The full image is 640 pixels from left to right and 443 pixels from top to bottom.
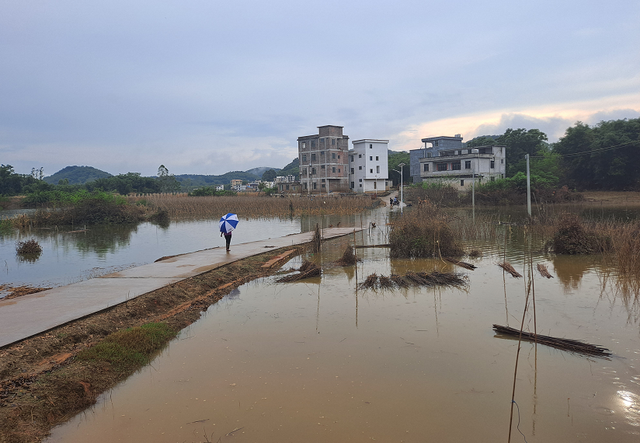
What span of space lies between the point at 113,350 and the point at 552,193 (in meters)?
47.6

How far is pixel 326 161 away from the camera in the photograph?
6838cm

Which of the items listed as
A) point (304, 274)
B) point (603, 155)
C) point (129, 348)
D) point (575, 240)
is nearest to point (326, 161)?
point (603, 155)

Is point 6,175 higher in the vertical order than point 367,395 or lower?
higher

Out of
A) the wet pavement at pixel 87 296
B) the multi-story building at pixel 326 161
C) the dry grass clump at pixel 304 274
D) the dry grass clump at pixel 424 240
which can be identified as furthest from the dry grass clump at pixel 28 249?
the multi-story building at pixel 326 161

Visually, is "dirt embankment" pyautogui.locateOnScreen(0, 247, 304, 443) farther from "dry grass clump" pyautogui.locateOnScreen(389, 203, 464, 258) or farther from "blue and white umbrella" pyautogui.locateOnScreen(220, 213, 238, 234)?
"dry grass clump" pyautogui.locateOnScreen(389, 203, 464, 258)

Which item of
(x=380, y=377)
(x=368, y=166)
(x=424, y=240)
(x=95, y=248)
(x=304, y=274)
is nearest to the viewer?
(x=380, y=377)

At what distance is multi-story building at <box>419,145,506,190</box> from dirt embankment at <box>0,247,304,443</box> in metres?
51.8

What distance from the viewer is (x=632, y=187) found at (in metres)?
47.8

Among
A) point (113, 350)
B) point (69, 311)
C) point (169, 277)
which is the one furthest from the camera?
point (169, 277)

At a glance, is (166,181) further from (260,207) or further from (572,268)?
(572,268)

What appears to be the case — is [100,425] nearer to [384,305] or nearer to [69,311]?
[69,311]

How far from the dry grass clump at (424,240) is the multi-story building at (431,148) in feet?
186

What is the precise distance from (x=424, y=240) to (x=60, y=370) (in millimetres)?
11953

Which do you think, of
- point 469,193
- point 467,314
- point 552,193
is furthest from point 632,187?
point 467,314
